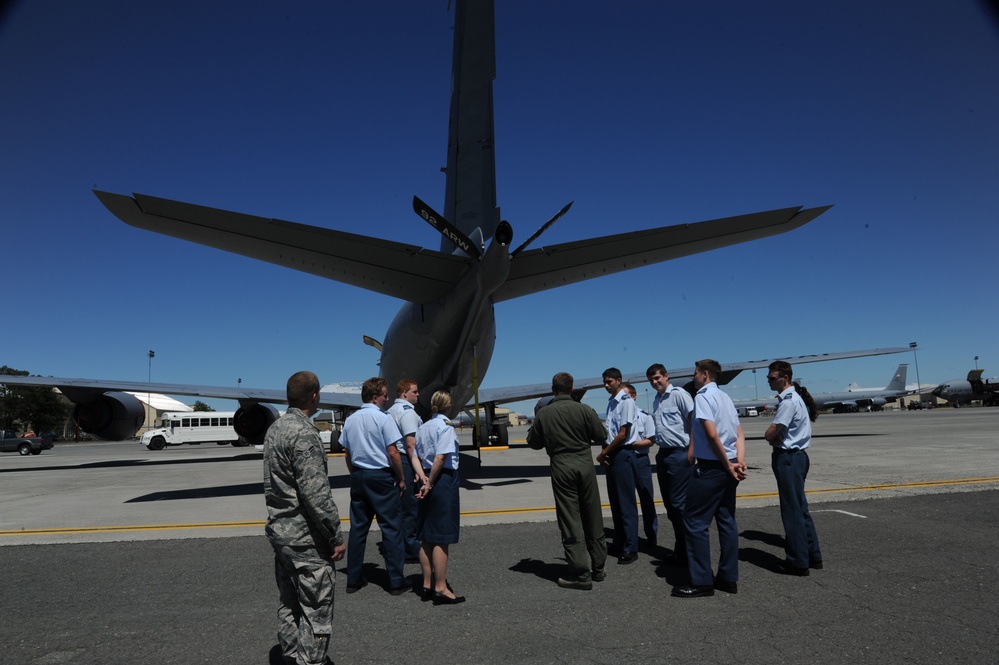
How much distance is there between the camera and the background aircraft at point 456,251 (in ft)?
26.6

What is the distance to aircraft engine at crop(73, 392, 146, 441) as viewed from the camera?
16828 millimetres

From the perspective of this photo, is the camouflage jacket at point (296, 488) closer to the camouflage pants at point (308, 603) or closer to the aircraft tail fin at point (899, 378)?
the camouflage pants at point (308, 603)

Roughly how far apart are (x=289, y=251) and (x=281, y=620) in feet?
20.6

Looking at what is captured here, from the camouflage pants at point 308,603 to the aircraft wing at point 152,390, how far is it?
10.6m

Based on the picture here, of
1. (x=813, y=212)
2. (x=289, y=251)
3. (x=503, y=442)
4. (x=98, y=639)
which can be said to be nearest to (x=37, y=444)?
(x=503, y=442)

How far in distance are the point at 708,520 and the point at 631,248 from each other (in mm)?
5974

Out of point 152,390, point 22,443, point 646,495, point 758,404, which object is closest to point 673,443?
point 646,495

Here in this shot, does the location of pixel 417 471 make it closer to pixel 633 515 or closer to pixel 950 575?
pixel 633 515

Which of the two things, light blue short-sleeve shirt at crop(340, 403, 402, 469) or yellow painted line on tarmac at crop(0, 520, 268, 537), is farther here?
yellow painted line on tarmac at crop(0, 520, 268, 537)

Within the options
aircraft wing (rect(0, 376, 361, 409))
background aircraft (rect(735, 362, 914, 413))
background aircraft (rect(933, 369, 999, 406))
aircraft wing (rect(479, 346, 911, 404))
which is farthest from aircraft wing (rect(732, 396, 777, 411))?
aircraft wing (rect(0, 376, 361, 409))

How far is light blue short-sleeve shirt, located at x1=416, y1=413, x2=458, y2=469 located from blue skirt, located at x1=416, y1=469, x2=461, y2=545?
0.15 metres

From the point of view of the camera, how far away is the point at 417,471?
5297 mm

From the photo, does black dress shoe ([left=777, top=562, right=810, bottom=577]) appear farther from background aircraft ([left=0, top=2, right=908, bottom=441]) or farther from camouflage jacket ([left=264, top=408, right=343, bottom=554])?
background aircraft ([left=0, top=2, right=908, bottom=441])

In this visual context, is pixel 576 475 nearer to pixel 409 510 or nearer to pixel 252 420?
pixel 409 510
